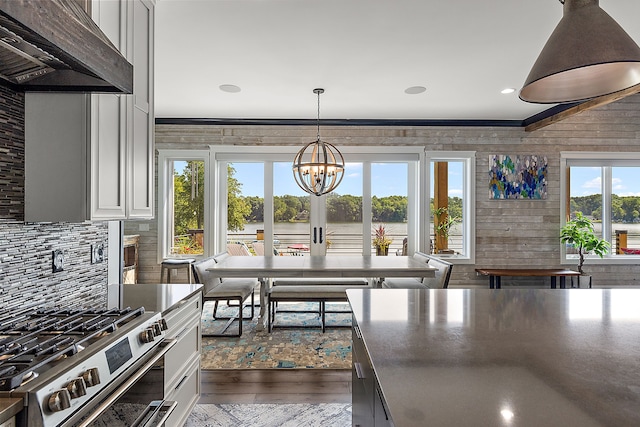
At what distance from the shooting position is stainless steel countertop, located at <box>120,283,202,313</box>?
181 cm

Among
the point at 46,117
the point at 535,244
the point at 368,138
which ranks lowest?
the point at 535,244

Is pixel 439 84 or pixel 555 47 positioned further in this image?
pixel 439 84

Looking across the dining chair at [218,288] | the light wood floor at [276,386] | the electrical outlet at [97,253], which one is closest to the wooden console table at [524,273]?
the light wood floor at [276,386]

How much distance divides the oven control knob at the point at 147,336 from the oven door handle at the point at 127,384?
0.08 m

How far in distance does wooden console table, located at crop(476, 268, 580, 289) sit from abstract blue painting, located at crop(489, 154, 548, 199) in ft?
3.49

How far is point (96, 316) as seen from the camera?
153 cm

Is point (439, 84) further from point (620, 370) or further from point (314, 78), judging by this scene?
point (620, 370)

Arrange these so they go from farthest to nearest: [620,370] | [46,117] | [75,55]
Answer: [46,117] → [75,55] → [620,370]

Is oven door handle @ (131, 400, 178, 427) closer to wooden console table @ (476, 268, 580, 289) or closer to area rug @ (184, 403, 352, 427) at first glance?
area rug @ (184, 403, 352, 427)

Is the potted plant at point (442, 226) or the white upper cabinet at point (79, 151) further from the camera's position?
the potted plant at point (442, 226)

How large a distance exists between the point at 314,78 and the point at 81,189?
274cm

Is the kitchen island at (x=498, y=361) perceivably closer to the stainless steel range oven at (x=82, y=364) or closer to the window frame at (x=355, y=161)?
the stainless steel range oven at (x=82, y=364)

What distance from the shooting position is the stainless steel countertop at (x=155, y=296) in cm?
181

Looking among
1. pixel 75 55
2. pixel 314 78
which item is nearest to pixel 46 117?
pixel 75 55
